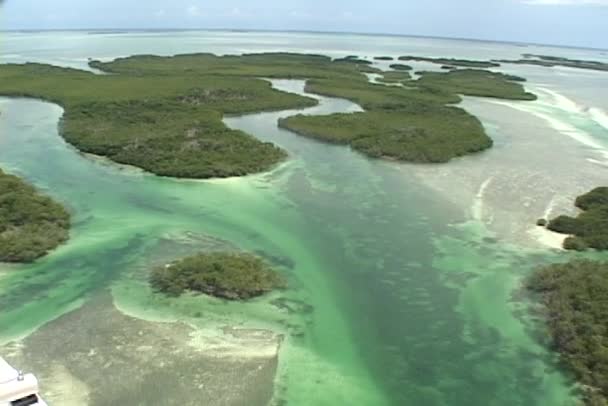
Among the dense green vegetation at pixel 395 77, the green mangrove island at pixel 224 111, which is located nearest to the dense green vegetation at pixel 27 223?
the green mangrove island at pixel 224 111

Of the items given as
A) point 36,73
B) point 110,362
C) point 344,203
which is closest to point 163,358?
point 110,362

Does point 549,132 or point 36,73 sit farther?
point 36,73

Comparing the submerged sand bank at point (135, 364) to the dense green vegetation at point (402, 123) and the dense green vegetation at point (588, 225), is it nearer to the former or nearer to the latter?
the dense green vegetation at point (588, 225)

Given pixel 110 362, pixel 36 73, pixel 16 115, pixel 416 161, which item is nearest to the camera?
pixel 110 362

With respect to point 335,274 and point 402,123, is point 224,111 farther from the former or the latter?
point 335,274

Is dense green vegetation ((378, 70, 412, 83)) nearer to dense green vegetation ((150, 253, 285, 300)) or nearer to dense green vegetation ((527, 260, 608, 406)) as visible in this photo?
dense green vegetation ((527, 260, 608, 406))

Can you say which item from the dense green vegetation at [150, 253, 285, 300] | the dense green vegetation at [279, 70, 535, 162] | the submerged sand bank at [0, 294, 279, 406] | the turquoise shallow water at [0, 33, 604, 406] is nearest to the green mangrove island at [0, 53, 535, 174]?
the dense green vegetation at [279, 70, 535, 162]

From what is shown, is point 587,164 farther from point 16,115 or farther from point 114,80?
point 114,80
